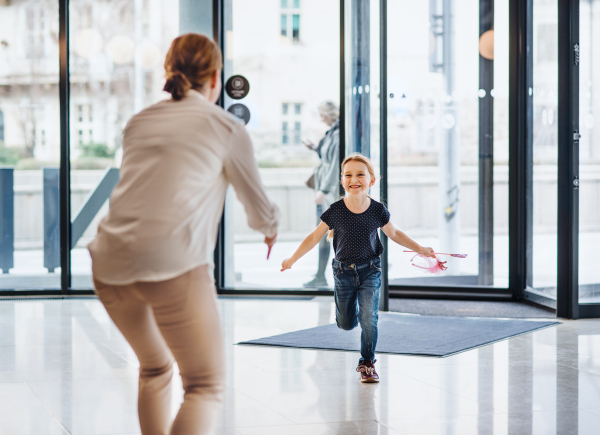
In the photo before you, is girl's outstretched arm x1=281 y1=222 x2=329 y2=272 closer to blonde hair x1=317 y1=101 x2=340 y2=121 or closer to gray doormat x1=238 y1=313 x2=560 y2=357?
gray doormat x1=238 y1=313 x2=560 y2=357

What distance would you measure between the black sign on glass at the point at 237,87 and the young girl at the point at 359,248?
10.8 feet

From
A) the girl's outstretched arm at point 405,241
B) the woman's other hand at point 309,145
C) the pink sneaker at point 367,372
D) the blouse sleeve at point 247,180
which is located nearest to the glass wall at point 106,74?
the woman's other hand at point 309,145

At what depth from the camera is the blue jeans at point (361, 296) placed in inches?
154

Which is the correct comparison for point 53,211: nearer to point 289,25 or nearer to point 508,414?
point 289,25

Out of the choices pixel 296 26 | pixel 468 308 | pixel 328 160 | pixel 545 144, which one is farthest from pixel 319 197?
pixel 545 144

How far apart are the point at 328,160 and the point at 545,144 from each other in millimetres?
1885

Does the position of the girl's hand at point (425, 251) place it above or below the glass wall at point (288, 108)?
below

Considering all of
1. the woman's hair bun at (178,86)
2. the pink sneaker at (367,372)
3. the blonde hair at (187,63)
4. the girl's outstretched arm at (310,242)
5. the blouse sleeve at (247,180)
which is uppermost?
the blonde hair at (187,63)

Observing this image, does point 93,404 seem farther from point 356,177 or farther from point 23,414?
point 356,177

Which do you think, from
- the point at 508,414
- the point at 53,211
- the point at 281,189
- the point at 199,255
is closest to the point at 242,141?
the point at 199,255

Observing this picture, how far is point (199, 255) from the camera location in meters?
2.03

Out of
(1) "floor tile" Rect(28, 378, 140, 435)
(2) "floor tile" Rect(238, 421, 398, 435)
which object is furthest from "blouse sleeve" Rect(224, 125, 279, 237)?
(1) "floor tile" Rect(28, 378, 140, 435)

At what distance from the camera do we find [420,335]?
5141 millimetres

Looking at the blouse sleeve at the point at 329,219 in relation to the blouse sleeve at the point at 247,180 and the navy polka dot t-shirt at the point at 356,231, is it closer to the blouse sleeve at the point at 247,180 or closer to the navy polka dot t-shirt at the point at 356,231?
the navy polka dot t-shirt at the point at 356,231
